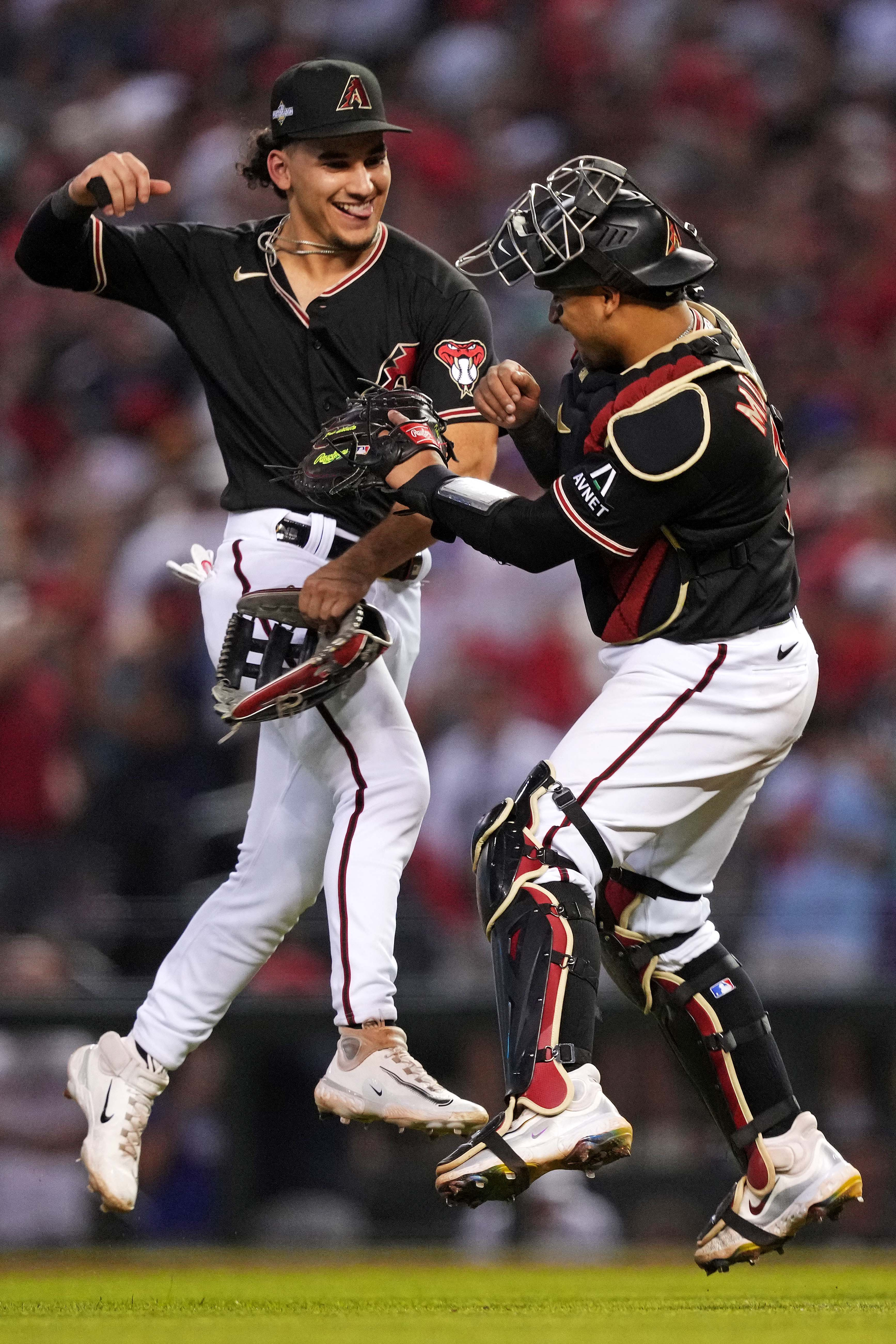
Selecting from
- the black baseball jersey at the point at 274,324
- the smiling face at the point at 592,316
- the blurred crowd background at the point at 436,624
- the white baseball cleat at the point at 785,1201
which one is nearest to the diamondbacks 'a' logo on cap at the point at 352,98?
the black baseball jersey at the point at 274,324

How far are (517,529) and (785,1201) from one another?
5.38ft

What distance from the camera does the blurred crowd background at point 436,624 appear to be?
6691mm

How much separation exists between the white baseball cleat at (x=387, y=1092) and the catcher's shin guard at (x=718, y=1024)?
1.75 feet

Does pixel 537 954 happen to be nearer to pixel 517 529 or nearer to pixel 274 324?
pixel 517 529

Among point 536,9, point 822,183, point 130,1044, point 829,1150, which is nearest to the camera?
point 829,1150

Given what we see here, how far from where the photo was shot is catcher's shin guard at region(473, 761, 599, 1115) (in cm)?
367

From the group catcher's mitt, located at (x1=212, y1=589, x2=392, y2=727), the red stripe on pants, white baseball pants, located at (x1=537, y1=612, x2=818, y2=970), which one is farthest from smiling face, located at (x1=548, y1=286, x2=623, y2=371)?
the red stripe on pants

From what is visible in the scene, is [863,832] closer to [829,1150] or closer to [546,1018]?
[829,1150]

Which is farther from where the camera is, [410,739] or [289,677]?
[410,739]

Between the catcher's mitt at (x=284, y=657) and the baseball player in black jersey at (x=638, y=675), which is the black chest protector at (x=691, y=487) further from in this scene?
the catcher's mitt at (x=284, y=657)

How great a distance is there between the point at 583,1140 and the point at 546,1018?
0.26 metres

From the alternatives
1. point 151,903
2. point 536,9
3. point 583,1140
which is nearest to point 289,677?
point 583,1140

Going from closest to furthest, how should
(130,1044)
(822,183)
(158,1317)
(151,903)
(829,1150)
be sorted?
(158,1317)
(829,1150)
(130,1044)
(151,903)
(822,183)

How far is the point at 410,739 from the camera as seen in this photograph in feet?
14.6
